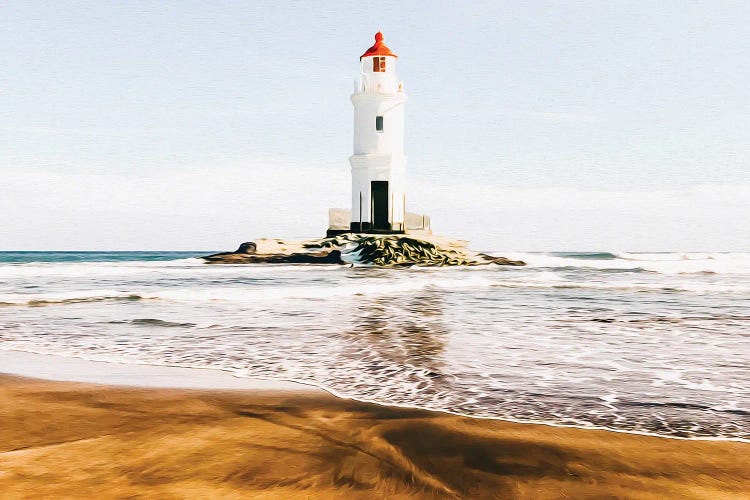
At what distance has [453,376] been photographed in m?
4.23

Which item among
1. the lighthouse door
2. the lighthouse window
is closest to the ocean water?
the lighthouse door

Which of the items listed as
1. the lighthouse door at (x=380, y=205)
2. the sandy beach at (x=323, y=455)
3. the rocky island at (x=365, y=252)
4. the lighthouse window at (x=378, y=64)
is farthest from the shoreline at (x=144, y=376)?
the lighthouse window at (x=378, y=64)

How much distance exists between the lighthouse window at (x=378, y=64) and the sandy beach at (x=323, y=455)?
2667 cm

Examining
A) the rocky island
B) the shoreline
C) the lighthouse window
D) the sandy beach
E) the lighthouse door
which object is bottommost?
the shoreline

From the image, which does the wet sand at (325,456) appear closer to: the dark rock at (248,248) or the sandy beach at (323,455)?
the sandy beach at (323,455)

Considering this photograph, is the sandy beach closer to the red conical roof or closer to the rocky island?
the rocky island

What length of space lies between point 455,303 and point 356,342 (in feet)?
15.2

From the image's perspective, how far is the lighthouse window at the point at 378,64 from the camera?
28.2 metres

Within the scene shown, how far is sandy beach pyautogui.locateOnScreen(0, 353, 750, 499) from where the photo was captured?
214 centimetres

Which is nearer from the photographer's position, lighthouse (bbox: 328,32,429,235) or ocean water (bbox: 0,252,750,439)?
ocean water (bbox: 0,252,750,439)

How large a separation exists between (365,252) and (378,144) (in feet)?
18.0

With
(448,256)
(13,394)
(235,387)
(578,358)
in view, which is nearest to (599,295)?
(578,358)

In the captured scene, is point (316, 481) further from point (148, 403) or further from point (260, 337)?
point (260, 337)

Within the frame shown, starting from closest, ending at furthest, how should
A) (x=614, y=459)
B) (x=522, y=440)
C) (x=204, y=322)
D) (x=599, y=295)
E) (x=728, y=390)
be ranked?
(x=614, y=459) → (x=522, y=440) → (x=728, y=390) → (x=204, y=322) → (x=599, y=295)
